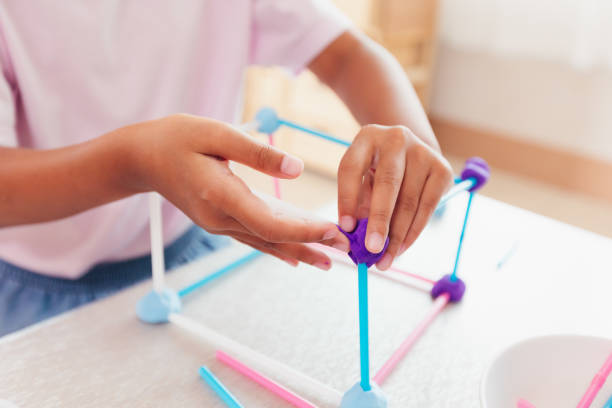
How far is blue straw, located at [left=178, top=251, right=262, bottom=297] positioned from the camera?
57 cm

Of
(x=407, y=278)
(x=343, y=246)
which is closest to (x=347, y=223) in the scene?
(x=343, y=246)

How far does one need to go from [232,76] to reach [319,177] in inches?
59.7

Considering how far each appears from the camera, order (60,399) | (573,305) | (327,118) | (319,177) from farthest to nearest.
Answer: (319,177), (327,118), (573,305), (60,399)

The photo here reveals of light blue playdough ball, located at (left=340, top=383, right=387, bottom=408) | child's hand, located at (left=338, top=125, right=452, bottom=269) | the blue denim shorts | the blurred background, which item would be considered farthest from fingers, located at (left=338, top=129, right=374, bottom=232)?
the blurred background

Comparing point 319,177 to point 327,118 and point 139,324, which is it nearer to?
point 327,118

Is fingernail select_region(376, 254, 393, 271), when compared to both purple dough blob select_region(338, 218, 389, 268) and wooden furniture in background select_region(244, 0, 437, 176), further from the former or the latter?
wooden furniture in background select_region(244, 0, 437, 176)

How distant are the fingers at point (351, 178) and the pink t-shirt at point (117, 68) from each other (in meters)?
0.34

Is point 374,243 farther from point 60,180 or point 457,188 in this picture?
point 60,180

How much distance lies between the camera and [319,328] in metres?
0.52

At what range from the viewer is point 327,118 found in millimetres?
2127

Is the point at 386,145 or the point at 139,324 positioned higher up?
the point at 386,145

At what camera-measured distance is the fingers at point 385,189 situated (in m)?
0.38

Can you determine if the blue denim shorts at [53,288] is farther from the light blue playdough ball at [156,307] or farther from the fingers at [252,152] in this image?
the fingers at [252,152]

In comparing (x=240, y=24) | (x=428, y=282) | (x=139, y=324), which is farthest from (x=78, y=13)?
(x=428, y=282)
